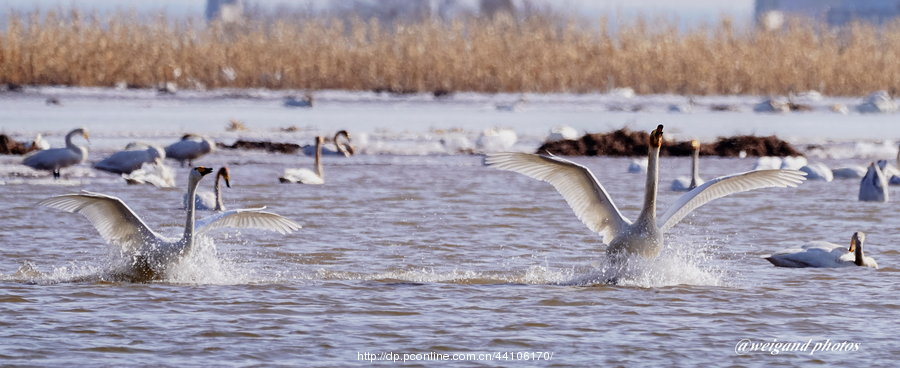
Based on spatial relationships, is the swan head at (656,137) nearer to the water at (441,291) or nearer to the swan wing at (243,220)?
the water at (441,291)

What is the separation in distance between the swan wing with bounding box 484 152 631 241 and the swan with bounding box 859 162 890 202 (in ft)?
18.7

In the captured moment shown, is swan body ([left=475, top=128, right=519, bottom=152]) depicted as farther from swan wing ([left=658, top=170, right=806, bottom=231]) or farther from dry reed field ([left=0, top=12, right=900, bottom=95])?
swan wing ([left=658, top=170, right=806, bottom=231])

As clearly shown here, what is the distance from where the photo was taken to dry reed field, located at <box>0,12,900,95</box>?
90.9 ft

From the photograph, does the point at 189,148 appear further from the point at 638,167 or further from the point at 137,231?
the point at 137,231

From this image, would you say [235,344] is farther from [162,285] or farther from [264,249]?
[264,249]

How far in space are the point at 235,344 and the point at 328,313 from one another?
0.91 metres

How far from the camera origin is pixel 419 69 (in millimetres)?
28297

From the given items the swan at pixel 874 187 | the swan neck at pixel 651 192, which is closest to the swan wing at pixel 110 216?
the swan neck at pixel 651 192

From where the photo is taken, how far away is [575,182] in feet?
26.7

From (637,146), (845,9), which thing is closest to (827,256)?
(637,146)

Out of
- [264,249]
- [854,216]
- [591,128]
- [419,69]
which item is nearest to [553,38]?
[419,69]

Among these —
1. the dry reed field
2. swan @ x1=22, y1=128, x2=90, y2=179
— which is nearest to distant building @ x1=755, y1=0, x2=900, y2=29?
the dry reed field

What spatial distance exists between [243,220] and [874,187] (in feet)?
22.4

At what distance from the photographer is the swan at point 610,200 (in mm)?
8047
